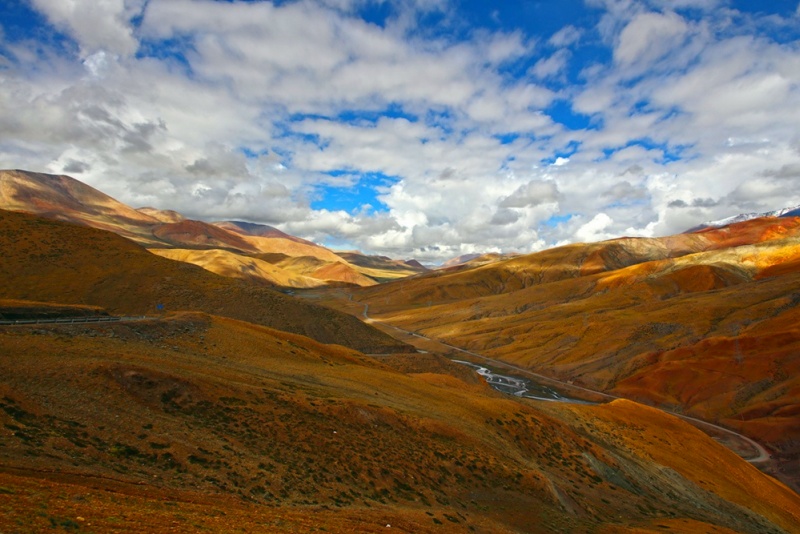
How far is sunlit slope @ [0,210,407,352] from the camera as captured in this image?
71.1m

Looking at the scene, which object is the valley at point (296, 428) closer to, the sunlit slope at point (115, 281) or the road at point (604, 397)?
the sunlit slope at point (115, 281)

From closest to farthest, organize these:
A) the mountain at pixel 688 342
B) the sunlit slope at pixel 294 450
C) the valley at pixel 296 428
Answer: the sunlit slope at pixel 294 450, the valley at pixel 296 428, the mountain at pixel 688 342

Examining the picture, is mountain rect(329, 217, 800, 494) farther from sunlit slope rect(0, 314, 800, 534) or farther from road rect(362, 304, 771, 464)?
sunlit slope rect(0, 314, 800, 534)

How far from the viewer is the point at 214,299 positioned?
276 ft

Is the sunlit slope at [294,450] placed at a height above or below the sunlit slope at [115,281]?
below

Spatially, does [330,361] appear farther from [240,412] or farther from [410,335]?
[410,335]

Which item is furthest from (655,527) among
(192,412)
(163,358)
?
(163,358)

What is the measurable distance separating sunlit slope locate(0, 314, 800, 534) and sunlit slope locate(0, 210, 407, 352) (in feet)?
103

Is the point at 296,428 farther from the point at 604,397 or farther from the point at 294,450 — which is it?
the point at 604,397

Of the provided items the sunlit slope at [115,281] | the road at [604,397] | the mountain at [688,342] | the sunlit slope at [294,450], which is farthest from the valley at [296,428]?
the mountain at [688,342]

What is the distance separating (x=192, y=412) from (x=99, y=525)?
48.4ft

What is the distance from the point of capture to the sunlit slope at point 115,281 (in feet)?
233

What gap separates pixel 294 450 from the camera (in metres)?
26.7

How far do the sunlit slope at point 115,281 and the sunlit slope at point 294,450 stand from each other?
31.5 metres
